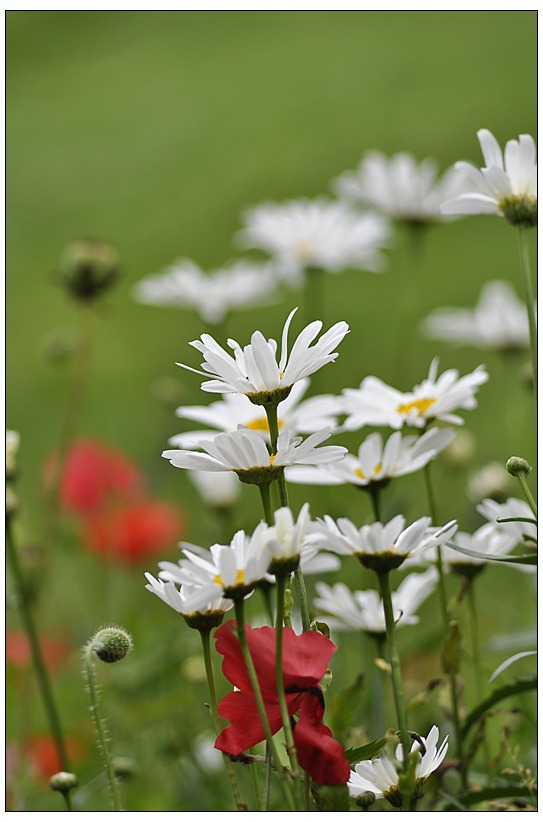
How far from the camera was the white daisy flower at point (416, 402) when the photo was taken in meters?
0.28

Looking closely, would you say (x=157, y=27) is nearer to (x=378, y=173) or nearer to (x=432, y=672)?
(x=378, y=173)

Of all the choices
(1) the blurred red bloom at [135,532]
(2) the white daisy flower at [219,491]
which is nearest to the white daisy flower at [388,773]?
(2) the white daisy flower at [219,491]

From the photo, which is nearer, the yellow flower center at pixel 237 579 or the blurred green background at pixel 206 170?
the yellow flower center at pixel 237 579

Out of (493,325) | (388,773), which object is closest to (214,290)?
(493,325)

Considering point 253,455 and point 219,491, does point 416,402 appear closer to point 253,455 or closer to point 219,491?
point 253,455

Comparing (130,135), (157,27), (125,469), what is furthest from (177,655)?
(157,27)

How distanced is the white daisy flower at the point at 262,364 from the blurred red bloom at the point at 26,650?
432mm

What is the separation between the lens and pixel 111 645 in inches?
9.3

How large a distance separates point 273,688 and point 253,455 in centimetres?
7

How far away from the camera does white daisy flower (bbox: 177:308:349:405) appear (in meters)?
0.23

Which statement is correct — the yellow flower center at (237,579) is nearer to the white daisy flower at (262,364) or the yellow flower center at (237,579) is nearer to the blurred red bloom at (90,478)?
the white daisy flower at (262,364)

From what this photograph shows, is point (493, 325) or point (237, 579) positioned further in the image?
point (493, 325)

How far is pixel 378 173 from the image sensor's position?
2.25ft

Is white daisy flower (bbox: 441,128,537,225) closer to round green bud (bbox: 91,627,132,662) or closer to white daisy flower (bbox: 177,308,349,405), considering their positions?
white daisy flower (bbox: 177,308,349,405)
